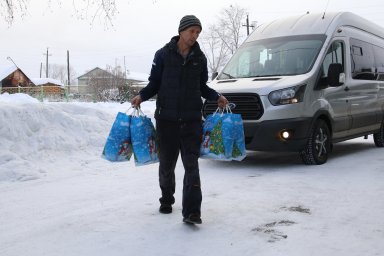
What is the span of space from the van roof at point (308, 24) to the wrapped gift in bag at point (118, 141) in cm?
484

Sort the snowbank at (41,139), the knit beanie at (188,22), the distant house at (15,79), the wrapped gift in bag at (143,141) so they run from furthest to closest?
the distant house at (15,79) < the snowbank at (41,139) < the wrapped gift in bag at (143,141) < the knit beanie at (188,22)

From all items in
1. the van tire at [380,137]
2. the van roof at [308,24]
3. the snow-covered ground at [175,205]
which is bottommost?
the snow-covered ground at [175,205]

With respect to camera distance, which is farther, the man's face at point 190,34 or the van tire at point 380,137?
the van tire at point 380,137

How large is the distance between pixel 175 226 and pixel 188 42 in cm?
164

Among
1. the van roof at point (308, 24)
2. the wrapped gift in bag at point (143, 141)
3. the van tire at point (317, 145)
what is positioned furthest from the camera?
the van roof at point (308, 24)

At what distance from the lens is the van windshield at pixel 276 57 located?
800 cm

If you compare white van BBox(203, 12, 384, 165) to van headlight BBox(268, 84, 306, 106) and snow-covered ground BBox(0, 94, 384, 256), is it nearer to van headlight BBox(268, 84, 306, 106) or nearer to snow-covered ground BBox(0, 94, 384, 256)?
van headlight BBox(268, 84, 306, 106)

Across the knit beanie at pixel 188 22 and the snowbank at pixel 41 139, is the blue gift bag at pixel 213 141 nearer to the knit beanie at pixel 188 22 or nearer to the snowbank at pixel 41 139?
the knit beanie at pixel 188 22

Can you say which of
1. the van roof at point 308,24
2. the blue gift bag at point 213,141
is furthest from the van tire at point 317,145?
the blue gift bag at point 213,141

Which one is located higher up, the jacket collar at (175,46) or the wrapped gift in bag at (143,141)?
the jacket collar at (175,46)

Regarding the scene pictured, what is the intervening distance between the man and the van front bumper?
289 centimetres

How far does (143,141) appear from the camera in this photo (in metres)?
4.74

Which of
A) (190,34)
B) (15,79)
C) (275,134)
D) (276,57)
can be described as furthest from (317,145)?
(15,79)

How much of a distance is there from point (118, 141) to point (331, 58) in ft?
15.7
